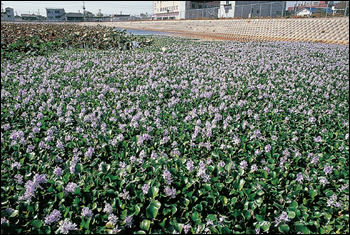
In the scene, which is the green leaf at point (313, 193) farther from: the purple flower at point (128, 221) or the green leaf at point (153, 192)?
the purple flower at point (128, 221)

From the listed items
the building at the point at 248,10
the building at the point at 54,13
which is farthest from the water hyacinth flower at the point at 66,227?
the building at the point at 54,13

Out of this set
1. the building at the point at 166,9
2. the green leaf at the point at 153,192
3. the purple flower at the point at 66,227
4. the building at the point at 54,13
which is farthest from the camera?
the building at the point at 54,13

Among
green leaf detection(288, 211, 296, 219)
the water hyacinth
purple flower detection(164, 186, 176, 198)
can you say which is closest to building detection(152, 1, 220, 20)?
the water hyacinth

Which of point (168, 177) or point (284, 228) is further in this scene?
point (168, 177)

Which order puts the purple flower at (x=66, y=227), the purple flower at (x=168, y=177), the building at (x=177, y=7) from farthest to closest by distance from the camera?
the building at (x=177, y=7) < the purple flower at (x=168, y=177) < the purple flower at (x=66, y=227)

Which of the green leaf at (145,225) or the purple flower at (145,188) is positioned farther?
the purple flower at (145,188)

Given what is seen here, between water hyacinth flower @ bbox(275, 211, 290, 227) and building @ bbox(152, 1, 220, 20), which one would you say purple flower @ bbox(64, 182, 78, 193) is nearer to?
water hyacinth flower @ bbox(275, 211, 290, 227)

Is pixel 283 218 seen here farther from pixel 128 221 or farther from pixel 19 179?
pixel 19 179

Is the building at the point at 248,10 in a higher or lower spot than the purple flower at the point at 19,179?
higher

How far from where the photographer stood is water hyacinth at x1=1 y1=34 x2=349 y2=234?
82.9 inches

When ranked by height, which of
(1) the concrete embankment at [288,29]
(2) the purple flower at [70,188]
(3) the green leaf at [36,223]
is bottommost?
(3) the green leaf at [36,223]

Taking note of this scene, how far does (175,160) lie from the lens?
2789 millimetres

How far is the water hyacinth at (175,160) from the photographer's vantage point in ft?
6.91

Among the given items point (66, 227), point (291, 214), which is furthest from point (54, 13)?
point (291, 214)
